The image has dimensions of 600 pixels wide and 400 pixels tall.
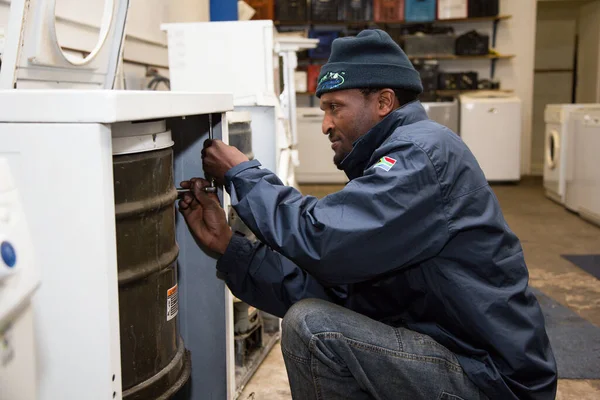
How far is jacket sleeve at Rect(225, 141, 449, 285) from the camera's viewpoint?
1.25m

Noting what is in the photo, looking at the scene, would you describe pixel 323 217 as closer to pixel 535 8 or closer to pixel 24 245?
pixel 24 245

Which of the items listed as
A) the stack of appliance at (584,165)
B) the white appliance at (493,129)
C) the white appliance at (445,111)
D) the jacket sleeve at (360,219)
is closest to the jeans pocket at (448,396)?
A: the jacket sleeve at (360,219)

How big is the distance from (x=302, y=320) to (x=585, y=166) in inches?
168

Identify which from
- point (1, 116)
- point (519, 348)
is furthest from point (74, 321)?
point (519, 348)

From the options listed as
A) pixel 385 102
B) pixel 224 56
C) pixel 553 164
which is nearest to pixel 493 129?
pixel 553 164

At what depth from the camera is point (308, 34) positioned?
7.65 meters

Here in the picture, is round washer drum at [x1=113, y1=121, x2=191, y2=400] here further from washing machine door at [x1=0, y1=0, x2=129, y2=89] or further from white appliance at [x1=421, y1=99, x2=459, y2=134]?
white appliance at [x1=421, y1=99, x2=459, y2=134]

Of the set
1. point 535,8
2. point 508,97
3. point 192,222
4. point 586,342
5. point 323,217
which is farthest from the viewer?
point 535,8

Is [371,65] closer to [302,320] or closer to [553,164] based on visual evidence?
[302,320]

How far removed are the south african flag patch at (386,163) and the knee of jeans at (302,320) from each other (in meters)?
0.35

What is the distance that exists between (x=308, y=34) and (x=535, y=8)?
2.76m

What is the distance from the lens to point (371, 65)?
1491 mm

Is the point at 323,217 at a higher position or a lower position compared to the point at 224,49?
lower

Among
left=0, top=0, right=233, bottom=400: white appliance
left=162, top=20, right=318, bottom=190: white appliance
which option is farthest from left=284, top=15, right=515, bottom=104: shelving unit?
left=0, top=0, right=233, bottom=400: white appliance
